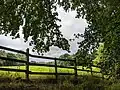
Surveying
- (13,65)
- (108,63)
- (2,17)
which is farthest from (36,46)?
(13,65)

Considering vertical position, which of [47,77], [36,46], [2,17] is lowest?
[47,77]

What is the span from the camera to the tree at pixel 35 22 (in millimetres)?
9523

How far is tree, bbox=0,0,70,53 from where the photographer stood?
9523 mm

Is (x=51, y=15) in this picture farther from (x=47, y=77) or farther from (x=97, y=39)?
(x=47, y=77)

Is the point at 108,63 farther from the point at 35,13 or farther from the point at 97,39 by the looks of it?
the point at 35,13

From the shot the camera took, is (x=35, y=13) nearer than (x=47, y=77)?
Yes

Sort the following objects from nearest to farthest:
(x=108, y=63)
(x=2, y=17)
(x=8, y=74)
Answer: (x=2, y=17), (x=108, y=63), (x=8, y=74)

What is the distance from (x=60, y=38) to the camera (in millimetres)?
10273

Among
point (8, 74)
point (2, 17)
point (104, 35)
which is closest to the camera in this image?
point (2, 17)

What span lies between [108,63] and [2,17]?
501 centimetres

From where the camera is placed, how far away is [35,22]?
1004 cm

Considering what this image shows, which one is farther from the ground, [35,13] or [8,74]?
[35,13]

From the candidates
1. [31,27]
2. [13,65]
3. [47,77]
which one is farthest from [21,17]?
[47,77]

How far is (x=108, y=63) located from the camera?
12586 millimetres
